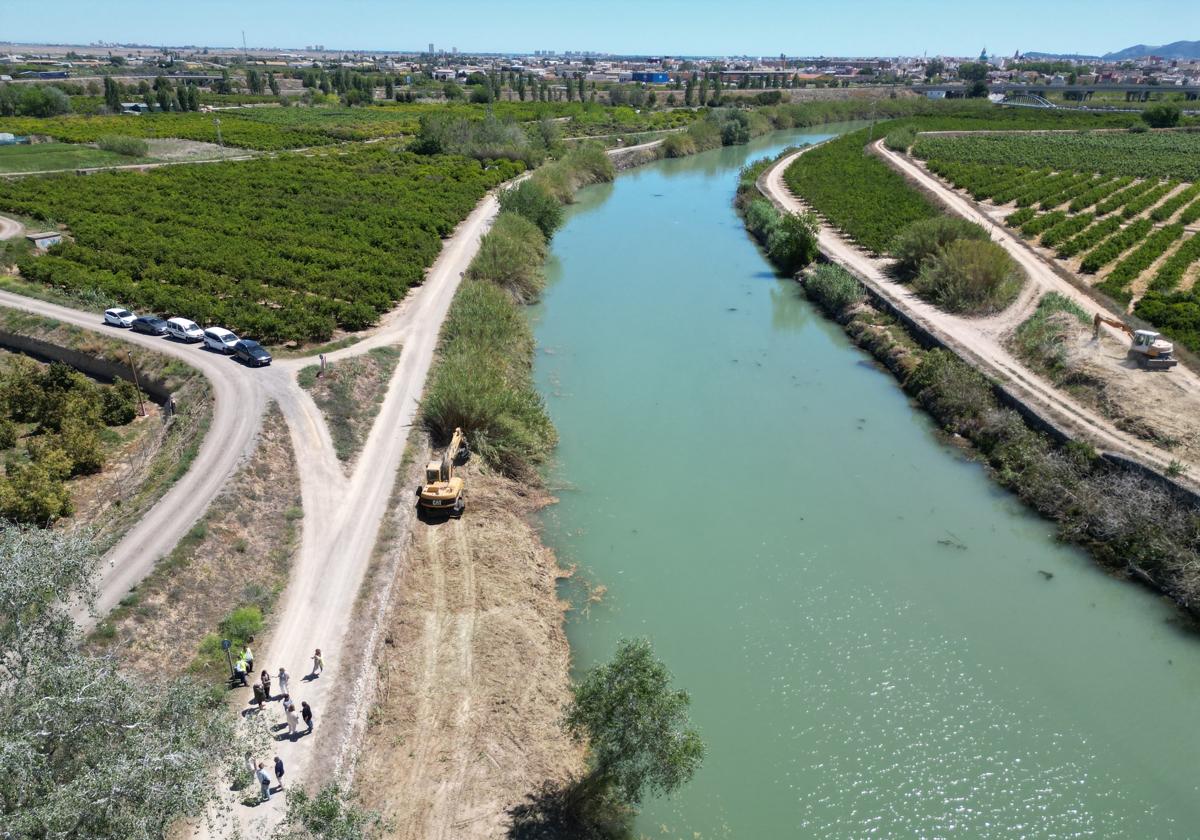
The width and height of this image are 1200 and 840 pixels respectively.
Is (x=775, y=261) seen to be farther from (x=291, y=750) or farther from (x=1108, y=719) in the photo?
(x=291, y=750)

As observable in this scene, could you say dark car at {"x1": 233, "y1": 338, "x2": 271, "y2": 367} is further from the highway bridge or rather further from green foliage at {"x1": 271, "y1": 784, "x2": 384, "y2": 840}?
the highway bridge

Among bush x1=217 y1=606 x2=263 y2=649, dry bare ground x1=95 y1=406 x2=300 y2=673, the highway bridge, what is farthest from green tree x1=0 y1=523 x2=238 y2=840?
the highway bridge

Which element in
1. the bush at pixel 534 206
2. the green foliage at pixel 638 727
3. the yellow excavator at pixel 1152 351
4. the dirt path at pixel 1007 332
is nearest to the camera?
the green foliage at pixel 638 727

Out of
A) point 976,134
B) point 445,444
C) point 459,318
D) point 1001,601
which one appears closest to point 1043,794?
point 1001,601

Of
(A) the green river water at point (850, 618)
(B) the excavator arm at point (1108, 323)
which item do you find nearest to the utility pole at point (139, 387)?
(A) the green river water at point (850, 618)

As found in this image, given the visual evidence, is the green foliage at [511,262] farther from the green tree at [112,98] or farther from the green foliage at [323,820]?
the green tree at [112,98]

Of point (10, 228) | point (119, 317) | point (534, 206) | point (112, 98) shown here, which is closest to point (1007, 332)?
→ point (534, 206)
